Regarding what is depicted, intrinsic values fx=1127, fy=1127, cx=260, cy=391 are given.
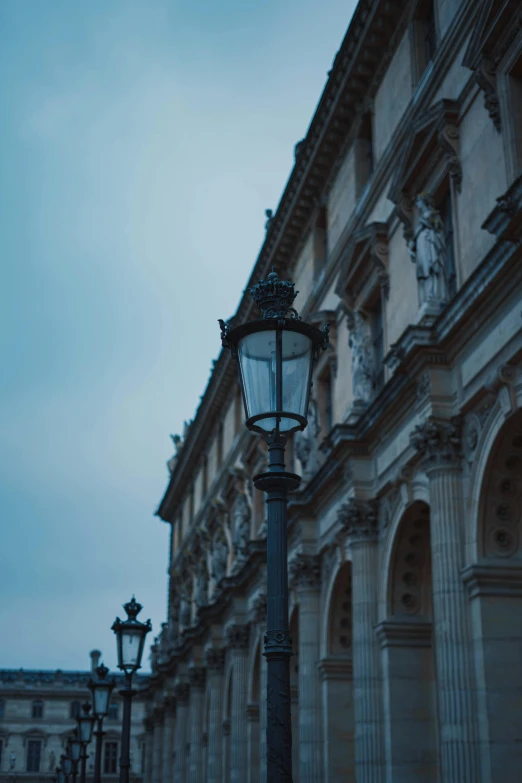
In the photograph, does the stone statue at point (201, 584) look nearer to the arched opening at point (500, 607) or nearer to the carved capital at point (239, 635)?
the carved capital at point (239, 635)

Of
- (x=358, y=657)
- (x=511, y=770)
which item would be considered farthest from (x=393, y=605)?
(x=511, y=770)

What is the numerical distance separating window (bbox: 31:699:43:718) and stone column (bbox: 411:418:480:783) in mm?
100035

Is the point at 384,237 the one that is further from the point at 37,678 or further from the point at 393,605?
the point at 37,678

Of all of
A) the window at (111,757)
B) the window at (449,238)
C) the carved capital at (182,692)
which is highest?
the window at (449,238)

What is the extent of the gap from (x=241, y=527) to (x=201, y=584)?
10666 mm

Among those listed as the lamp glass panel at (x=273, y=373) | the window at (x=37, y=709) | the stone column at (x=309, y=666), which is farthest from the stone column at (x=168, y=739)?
the window at (x=37, y=709)

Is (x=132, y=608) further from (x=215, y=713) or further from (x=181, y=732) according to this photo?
(x=181, y=732)

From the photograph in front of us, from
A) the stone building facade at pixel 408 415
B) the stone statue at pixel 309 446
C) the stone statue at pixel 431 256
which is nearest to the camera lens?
the stone building facade at pixel 408 415

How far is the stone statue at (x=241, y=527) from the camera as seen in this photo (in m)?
40.7

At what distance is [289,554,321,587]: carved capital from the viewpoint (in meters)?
29.7

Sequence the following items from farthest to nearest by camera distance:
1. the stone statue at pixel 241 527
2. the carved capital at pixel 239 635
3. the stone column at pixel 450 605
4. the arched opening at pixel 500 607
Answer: the stone statue at pixel 241 527 → the carved capital at pixel 239 635 → the stone column at pixel 450 605 → the arched opening at pixel 500 607

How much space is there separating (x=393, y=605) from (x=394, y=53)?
1318 cm

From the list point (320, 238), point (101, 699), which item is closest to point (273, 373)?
point (101, 699)

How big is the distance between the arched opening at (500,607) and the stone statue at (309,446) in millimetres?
10866
